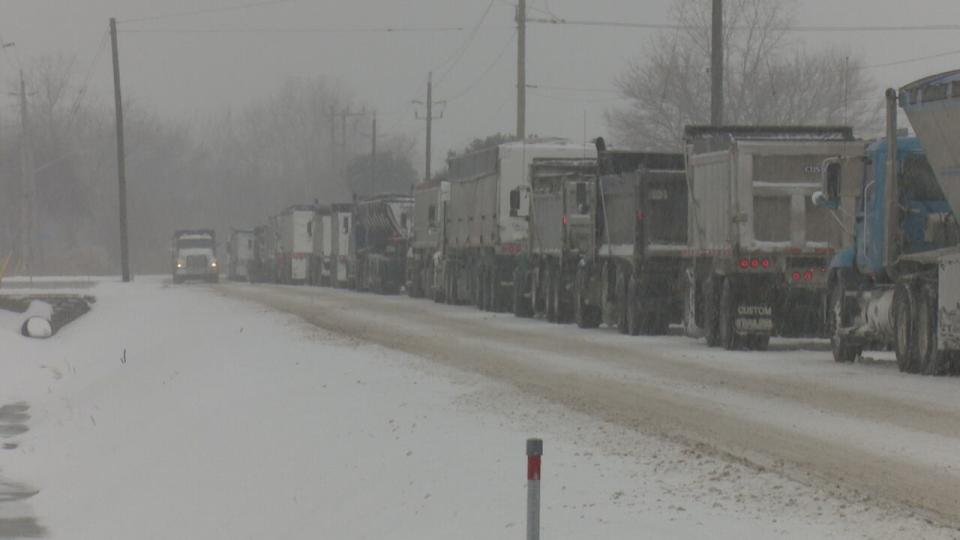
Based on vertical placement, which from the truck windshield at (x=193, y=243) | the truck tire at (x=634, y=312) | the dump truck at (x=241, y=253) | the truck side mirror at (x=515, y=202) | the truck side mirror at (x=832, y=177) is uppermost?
the truck side mirror at (x=832, y=177)

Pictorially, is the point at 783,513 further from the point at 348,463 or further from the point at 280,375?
the point at 280,375

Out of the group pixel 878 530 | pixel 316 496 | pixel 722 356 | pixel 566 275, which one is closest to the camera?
pixel 878 530

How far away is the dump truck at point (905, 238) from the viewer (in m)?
20.6

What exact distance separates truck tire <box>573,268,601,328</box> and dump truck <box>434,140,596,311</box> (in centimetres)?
603

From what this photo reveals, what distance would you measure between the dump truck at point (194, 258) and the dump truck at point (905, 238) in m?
63.0

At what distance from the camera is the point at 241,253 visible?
10294cm

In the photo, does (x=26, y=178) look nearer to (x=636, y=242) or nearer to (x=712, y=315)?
(x=636, y=242)

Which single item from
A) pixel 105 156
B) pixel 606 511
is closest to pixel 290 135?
pixel 105 156

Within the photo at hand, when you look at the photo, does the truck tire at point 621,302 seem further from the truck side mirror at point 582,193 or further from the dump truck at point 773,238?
the dump truck at point 773,238

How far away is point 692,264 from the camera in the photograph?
2916 centimetres

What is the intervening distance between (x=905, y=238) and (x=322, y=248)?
57828 millimetres

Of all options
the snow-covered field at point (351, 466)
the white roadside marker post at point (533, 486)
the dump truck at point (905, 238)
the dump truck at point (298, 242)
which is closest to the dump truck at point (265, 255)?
the dump truck at point (298, 242)

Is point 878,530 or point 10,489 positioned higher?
point 878,530

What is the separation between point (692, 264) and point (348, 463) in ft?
48.5
